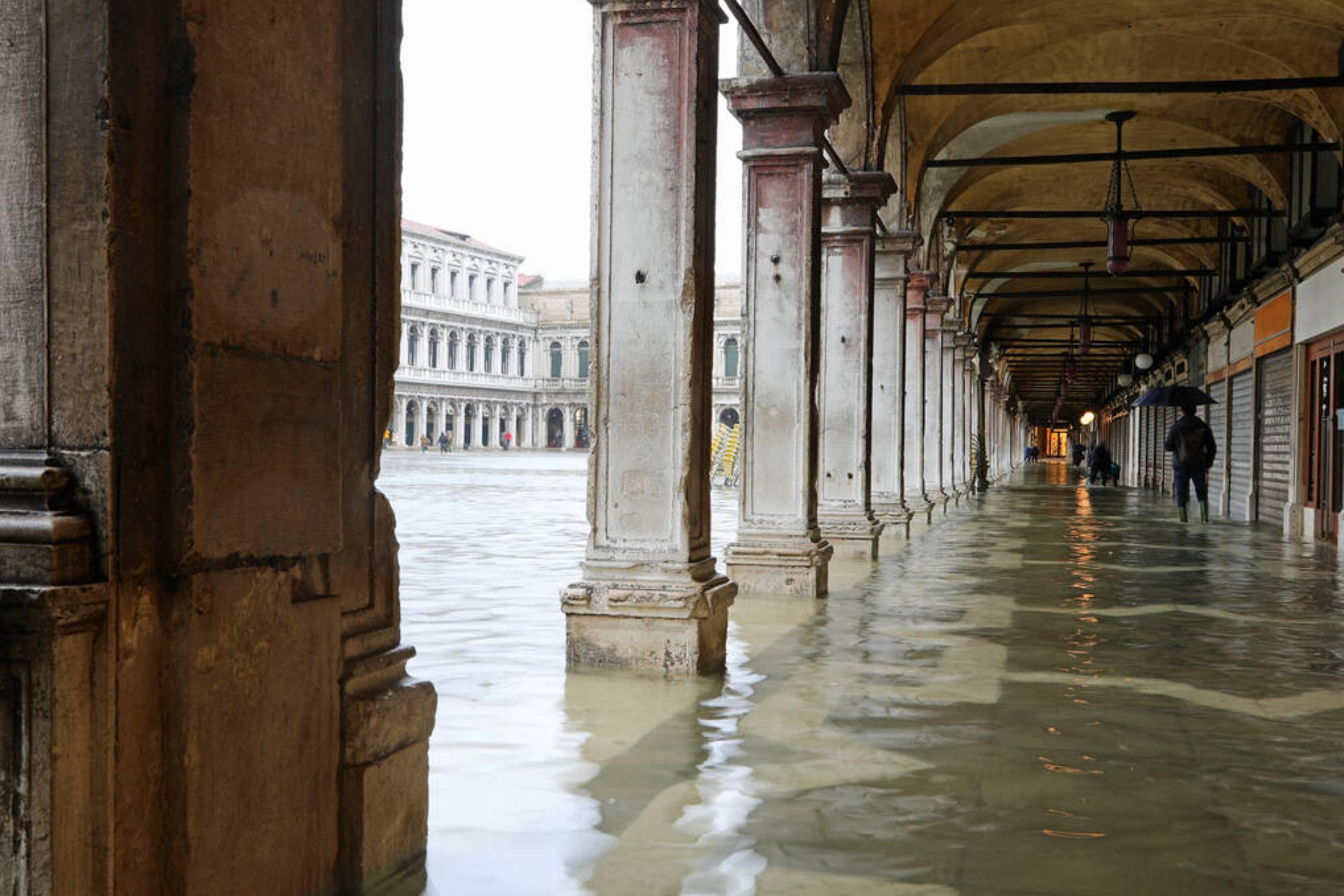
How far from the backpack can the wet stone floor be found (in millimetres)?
8993

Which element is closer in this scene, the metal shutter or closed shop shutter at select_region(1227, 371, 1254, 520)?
closed shop shutter at select_region(1227, 371, 1254, 520)

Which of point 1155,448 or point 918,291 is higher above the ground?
point 918,291

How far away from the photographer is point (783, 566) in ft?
29.3

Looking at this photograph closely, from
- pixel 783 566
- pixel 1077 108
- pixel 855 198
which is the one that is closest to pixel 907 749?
pixel 783 566

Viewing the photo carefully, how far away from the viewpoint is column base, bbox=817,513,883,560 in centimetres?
1195

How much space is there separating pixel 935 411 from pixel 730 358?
55619 millimetres

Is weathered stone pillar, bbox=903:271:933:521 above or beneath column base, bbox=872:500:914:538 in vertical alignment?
above

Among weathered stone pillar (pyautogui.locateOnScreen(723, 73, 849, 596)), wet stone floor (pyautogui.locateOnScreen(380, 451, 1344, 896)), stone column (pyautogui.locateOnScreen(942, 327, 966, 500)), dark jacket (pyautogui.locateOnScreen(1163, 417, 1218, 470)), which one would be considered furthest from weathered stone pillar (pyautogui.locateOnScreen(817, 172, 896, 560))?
stone column (pyautogui.locateOnScreen(942, 327, 966, 500))

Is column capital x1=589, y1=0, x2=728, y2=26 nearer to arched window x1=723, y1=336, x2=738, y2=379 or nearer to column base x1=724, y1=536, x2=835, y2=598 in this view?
column base x1=724, y1=536, x2=835, y2=598

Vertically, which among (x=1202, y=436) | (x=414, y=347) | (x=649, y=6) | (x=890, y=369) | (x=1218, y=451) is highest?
(x=414, y=347)

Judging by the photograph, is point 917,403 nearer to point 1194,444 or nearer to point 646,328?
point 1194,444

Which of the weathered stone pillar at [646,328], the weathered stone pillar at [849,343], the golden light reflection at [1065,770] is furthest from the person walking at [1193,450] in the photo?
the golden light reflection at [1065,770]

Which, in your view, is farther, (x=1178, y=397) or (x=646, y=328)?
(x=1178, y=397)

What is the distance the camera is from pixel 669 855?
11.3 feet
